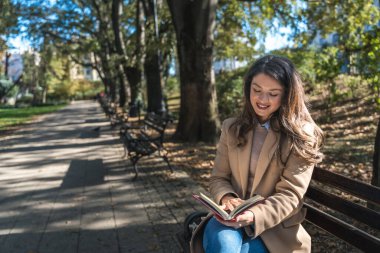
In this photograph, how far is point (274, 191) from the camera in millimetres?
2707

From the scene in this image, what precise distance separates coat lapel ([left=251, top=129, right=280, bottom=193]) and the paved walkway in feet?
6.08

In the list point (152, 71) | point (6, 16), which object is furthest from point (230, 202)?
point (6, 16)

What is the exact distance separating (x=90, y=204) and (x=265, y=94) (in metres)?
3.85

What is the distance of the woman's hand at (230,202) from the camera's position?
2.64 m

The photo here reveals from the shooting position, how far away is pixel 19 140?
13.8 meters

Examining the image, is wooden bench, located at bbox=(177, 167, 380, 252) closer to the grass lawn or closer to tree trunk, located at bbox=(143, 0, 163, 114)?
tree trunk, located at bbox=(143, 0, 163, 114)

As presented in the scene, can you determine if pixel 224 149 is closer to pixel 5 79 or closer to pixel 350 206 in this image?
pixel 350 206

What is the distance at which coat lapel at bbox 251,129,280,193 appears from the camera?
8.65 ft

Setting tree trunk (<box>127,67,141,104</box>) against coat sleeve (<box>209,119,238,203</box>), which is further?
tree trunk (<box>127,67,141,104</box>)

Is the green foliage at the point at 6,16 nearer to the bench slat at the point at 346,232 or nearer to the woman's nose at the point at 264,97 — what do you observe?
the woman's nose at the point at 264,97

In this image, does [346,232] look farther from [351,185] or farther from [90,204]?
[90,204]

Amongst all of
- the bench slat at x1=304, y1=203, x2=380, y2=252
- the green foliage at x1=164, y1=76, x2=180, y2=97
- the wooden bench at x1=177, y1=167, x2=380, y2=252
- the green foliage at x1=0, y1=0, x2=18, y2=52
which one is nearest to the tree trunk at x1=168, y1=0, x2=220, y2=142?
the wooden bench at x1=177, y1=167, x2=380, y2=252

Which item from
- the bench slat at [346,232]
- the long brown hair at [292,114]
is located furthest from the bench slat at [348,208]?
the long brown hair at [292,114]

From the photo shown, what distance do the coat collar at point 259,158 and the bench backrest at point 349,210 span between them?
46 cm
